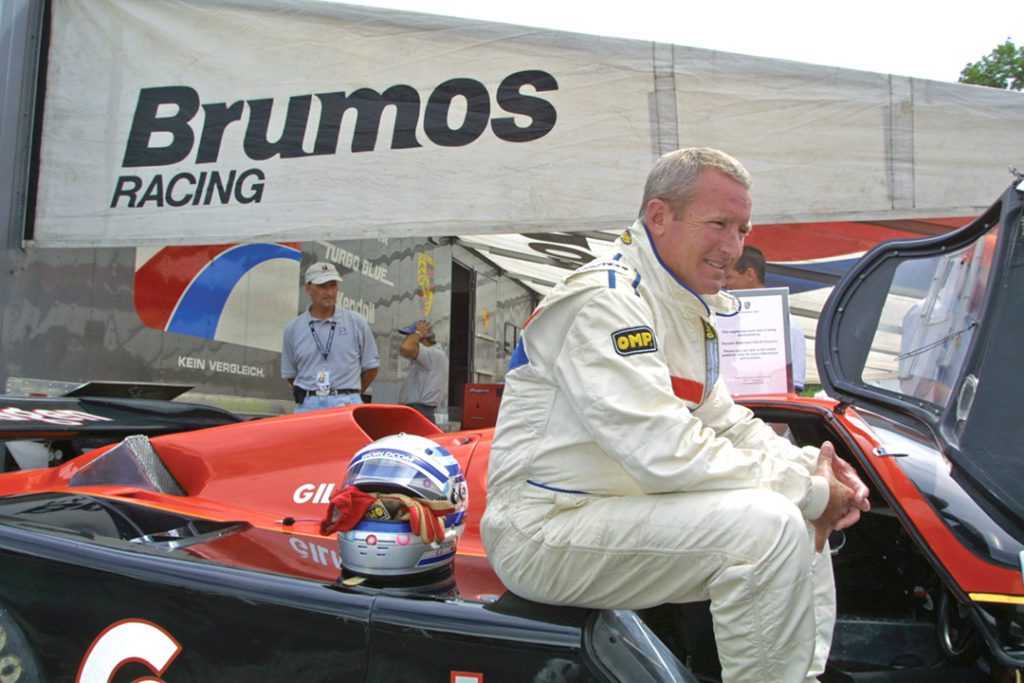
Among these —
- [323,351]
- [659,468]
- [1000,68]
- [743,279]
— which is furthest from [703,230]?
[1000,68]

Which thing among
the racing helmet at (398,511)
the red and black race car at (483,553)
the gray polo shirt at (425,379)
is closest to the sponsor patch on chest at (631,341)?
the red and black race car at (483,553)

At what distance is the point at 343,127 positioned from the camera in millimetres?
4043

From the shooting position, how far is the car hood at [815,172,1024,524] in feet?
5.97

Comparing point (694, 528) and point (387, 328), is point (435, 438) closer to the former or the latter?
point (694, 528)

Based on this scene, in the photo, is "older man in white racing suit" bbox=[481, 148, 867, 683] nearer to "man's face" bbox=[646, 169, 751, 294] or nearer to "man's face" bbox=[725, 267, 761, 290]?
"man's face" bbox=[646, 169, 751, 294]

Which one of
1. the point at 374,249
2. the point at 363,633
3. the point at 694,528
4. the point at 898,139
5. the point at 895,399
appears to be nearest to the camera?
the point at 694,528

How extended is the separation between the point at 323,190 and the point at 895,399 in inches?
113

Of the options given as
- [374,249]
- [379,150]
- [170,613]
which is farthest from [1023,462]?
[374,249]

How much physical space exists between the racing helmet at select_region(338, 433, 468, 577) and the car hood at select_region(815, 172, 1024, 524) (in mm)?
1201

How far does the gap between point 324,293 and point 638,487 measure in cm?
379

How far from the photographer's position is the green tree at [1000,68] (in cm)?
2594

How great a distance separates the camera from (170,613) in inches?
66.6

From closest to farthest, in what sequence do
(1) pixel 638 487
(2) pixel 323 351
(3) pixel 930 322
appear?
(1) pixel 638 487, (3) pixel 930 322, (2) pixel 323 351

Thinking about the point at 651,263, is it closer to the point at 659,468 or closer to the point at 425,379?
the point at 659,468
